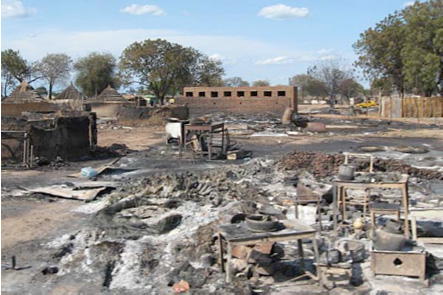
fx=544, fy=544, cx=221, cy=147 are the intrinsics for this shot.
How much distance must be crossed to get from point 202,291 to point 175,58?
168ft

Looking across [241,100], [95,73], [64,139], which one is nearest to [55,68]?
[95,73]

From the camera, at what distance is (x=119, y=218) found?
999 cm

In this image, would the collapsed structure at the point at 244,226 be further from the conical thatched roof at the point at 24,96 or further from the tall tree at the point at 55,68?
the tall tree at the point at 55,68

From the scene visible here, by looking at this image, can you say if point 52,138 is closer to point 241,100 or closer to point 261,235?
point 261,235

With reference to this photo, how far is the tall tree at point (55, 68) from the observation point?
241 ft

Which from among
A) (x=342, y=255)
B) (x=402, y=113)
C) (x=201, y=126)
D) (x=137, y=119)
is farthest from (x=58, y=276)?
(x=402, y=113)

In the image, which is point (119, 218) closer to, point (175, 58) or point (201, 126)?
point (201, 126)

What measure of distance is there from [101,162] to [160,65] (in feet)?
131

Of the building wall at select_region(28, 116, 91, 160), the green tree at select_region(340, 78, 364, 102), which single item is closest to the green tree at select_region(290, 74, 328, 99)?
the green tree at select_region(340, 78, 364, 102)

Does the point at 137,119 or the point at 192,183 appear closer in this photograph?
the point at 192,183

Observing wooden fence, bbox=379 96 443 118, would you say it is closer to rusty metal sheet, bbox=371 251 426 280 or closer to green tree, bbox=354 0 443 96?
green tree, bbox=354 0 443 96

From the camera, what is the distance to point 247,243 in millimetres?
6609

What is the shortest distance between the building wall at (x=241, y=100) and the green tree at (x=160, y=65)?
11.7 m

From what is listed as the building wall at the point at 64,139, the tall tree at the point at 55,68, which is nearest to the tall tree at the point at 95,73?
the tall tree at the point at 55,68
